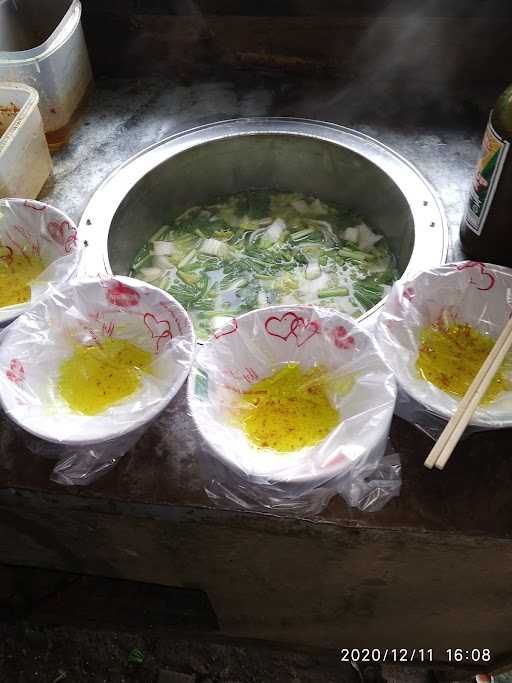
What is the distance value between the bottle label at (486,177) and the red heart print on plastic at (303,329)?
0.64 m

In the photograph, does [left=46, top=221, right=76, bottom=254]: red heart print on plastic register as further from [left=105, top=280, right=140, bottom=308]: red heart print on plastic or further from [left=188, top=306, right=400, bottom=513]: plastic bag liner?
[left=188, top=306, right=400, bottom=513]: plastic bag liner

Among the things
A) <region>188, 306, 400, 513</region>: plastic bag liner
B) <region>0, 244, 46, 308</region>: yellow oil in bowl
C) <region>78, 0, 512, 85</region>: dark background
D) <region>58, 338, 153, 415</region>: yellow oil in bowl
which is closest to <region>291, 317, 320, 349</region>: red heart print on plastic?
<region>188, 306, 400, 513</region>: plastic bag liner

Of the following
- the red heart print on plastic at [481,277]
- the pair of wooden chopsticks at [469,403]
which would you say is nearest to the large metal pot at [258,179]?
the red heart print on plastic at [481,277]

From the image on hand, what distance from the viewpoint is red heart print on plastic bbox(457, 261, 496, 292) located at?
164 cm

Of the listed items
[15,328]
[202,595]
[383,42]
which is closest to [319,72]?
[383,42]

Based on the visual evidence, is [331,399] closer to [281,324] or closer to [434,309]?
[281,324]

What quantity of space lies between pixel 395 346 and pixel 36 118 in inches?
61.0

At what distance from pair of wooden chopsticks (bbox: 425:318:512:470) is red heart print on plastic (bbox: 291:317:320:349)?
0.43 m

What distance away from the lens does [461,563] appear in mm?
1632

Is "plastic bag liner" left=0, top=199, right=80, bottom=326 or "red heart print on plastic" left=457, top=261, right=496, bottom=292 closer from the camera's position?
"red heart print on plastic" left=457, top=261, right=496, bottom=292

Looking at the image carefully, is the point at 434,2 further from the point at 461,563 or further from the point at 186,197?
the point at 461,563

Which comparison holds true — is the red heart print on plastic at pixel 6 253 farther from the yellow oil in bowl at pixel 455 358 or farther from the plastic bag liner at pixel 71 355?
the yellow oil in bowl at pixel 455 358

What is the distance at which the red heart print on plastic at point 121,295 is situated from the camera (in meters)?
1.66

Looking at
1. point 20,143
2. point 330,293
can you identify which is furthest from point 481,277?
point 20,143
